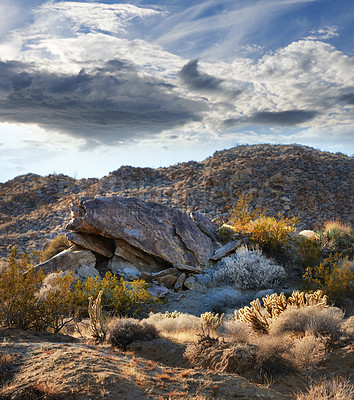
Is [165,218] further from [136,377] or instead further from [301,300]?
[136,377]

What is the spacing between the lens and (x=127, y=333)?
292 inches

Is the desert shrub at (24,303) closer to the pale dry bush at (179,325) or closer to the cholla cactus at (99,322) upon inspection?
the cholla cactus at (99,322)

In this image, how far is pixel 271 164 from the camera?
31.6 metres

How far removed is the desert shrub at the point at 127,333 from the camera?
7298mm

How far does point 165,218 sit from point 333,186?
18809 mm

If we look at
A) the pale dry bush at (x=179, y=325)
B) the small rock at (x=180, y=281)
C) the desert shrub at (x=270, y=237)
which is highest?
→ the desert shrub at (x=270, y=237)

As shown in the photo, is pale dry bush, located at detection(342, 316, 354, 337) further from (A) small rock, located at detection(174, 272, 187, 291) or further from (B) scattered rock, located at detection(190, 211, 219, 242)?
(B) scattered rock, located at detection(190, 211, 219, 242)

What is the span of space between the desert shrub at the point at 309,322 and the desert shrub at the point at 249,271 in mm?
5632

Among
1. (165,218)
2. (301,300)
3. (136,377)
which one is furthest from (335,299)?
(136,377)

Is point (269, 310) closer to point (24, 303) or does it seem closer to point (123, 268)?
point (24, 303)

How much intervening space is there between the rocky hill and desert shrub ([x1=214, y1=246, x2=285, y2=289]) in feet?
38.1

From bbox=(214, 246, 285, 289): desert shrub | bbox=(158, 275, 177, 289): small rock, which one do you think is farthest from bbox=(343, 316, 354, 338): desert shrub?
bbox=(158, 275, 177, 289): small rock

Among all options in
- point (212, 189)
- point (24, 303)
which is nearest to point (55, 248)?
point (24, 303)

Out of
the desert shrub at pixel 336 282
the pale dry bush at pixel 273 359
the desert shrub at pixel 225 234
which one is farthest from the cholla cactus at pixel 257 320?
the desert shrub at pixel 225 234
